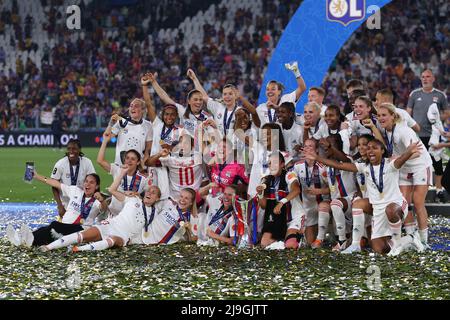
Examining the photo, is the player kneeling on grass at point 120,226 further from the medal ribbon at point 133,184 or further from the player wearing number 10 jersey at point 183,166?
the player wearing number 10 jersey at point 183,166

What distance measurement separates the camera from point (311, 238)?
9.59 metres

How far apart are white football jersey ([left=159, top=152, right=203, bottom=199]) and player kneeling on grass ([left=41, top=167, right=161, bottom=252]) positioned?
2.06 ft

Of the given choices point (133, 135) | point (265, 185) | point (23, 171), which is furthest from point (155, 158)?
point (23, 171)

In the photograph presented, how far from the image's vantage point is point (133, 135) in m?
10.8

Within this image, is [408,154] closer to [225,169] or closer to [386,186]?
[386,186]

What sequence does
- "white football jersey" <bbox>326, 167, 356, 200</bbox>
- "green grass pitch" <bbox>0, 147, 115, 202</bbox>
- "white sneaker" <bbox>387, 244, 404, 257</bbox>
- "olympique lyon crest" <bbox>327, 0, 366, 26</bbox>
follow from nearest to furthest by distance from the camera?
"white sneaker" <bbox>387, 244, 404, 257</bbox>, "white football jersey" <bbox>326, 167, 356, 200</bbox>, "olympique lyon crest" <bbox>327, 0, 366, 26</bbox>, "green grass pitch" <bbox>0, 147, 115, 202</bbox>

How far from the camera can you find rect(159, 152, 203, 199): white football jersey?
33.5 feet

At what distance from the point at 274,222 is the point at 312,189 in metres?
0.57

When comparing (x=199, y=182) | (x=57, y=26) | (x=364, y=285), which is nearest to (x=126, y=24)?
(x=57, y=26)

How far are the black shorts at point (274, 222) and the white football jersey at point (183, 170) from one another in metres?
1.16

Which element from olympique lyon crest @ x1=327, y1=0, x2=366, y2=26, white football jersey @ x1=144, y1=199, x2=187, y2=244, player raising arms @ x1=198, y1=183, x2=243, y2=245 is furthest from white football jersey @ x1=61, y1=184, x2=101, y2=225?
olympique lyon crest @ x1=327, y1=0, x2=366, y2=26

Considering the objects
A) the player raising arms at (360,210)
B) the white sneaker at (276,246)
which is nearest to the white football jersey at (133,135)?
the white sneaker at (276,246)

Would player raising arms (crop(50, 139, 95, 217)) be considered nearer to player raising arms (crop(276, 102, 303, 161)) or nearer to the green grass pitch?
player raising arms (crop(276, 102, 303, 161))

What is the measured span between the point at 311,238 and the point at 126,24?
1019 inches
